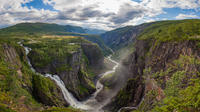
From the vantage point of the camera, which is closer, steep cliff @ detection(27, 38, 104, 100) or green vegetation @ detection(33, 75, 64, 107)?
green vegetation @ detection(33, 75, 64, 107)

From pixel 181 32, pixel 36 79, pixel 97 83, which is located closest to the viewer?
pixel 181 32

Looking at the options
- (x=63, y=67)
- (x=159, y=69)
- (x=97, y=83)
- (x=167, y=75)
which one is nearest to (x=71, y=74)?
(x=63, y=67)

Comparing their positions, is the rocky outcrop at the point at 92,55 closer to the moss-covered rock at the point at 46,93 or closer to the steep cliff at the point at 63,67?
the steep cliff at the point at 63,67

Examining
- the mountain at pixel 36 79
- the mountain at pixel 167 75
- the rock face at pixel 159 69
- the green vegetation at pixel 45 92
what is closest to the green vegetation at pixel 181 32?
the mountain at pixel 167 75

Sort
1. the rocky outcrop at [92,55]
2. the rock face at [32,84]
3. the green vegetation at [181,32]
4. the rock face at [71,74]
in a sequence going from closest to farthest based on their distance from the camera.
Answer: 1. the green vegetation at [181,32]
2. the rock face at [32,84]
3. the rock face at [71,74]
4. the rocky outcrop at [92,55]

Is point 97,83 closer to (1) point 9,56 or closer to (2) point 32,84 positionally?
(2) point 32,84

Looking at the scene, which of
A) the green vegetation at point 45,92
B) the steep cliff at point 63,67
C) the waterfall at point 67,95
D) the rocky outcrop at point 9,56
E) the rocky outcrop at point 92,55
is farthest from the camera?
the rocky outcrop at point 92,55

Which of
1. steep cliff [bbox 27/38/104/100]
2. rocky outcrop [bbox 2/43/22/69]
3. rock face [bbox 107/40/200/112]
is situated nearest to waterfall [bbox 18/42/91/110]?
steep cliff [bbox 27/38/104/100]

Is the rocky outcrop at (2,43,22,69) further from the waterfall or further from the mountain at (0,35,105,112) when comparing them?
the waterfall

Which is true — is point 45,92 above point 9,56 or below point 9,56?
below

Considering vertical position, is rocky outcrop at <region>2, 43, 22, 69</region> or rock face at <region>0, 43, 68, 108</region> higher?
rocky outcrop at <region>2, 43, 22, 69</region>

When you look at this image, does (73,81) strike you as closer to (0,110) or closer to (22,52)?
(22,52)

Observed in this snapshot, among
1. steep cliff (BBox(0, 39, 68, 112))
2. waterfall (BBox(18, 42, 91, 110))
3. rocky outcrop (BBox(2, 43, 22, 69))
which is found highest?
rocky outcrop (BBox(2, 43, 22, 69))
